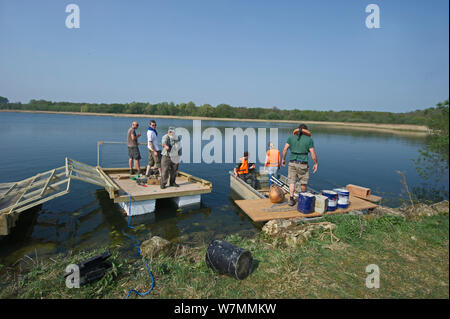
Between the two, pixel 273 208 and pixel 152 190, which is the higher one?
pixel 152 190

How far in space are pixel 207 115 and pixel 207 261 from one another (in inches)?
4460

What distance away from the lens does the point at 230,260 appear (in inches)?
163

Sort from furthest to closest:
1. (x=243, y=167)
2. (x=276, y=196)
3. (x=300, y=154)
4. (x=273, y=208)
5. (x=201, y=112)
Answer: (x=201, y=112)
(x=243, y=167)
(x=276, y=196)
(x=273, y=208)
(x=300, y=154)

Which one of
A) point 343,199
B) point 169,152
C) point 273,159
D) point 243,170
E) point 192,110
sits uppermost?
point 192,110

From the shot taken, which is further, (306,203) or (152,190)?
(152,190)

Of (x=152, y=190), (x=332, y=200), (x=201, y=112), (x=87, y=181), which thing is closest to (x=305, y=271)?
(x=332, y=200)

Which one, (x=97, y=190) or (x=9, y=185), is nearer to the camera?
(x=9, y=185)

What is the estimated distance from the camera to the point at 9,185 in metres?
8.77

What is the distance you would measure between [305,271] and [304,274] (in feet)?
0.41

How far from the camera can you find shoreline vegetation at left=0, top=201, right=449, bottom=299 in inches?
149

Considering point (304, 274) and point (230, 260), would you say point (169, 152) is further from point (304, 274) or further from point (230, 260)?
point (304, 274)

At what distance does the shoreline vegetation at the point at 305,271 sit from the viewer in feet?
12.4
